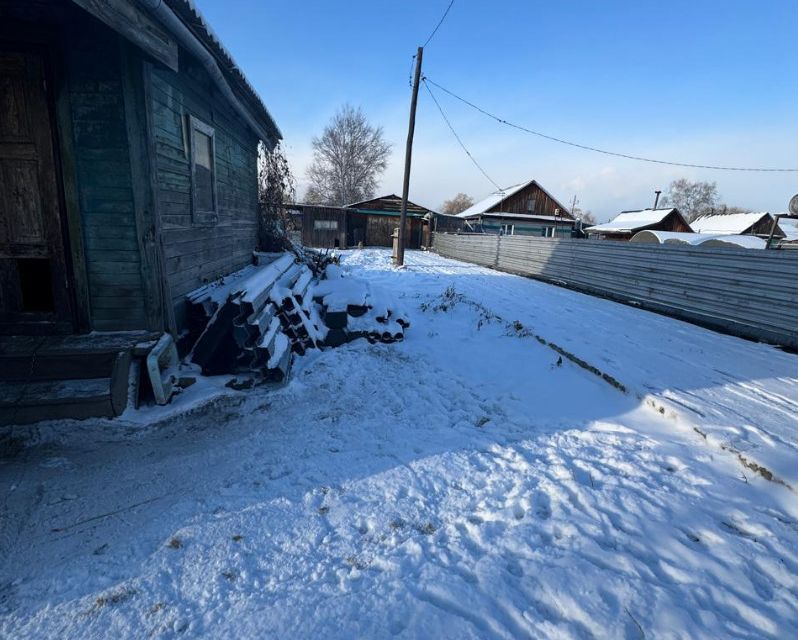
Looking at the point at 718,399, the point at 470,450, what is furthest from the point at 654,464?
the point at 718,399

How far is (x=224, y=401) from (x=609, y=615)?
10.7 feet

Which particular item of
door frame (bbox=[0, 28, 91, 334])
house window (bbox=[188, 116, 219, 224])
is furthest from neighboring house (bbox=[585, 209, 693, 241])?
door frame (bbox=[0, 28, 91, 334])

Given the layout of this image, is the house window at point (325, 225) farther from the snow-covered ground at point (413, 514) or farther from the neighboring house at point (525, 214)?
the snow-covered ground at point (413, 514)

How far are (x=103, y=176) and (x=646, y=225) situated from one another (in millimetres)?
35678

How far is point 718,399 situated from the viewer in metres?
3.95

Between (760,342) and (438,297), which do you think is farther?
(438,297)

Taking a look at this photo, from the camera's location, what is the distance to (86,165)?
350cm

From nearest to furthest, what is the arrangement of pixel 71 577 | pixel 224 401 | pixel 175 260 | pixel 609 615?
pixel 609 615 → pixel 71 577 → pixel 224 401 → pixel 175 260

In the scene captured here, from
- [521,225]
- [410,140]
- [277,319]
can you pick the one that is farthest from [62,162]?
[521,225]

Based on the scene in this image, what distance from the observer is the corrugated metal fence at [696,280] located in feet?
20.0

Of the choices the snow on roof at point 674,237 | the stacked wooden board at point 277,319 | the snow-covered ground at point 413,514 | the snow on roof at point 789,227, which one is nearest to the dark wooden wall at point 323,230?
the snow on roof at point 674,237

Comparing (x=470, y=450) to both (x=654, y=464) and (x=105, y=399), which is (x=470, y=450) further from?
(x=105, y=399)

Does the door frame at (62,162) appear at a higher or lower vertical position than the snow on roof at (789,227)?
lower

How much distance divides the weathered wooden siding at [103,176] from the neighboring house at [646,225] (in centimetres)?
3474
